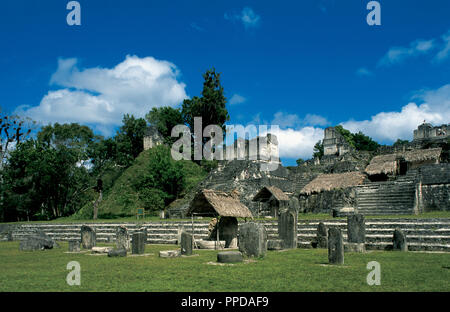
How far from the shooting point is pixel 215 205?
14352 millimetres

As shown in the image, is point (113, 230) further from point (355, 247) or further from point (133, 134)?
point (133, 134)

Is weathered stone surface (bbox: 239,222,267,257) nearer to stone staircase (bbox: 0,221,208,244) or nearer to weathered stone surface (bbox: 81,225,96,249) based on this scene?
stone staircase (bbox: 0,221,208,244)

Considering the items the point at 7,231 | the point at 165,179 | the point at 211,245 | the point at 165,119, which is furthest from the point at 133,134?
the point at 211,245

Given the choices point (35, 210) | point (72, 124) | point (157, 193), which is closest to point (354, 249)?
point (157, 193)

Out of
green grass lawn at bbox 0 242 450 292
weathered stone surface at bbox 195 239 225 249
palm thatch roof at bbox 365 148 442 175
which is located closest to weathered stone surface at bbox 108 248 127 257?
green grass lawn at bbox 0 242 450 292

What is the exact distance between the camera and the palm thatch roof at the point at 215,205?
567 inches

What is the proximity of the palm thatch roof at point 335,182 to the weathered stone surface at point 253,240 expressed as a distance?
15564mm

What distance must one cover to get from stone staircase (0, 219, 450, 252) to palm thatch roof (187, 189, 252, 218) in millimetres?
2779

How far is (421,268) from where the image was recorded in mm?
8484

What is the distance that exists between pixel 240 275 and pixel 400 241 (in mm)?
7070

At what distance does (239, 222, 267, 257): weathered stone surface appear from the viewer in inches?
450

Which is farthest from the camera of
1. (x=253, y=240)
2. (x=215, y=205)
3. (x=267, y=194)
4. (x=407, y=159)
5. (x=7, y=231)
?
(x=407, y=159)

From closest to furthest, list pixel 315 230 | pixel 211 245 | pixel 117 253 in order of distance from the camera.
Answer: pixel 117 253
pixel 211 245
pixel 315 230
